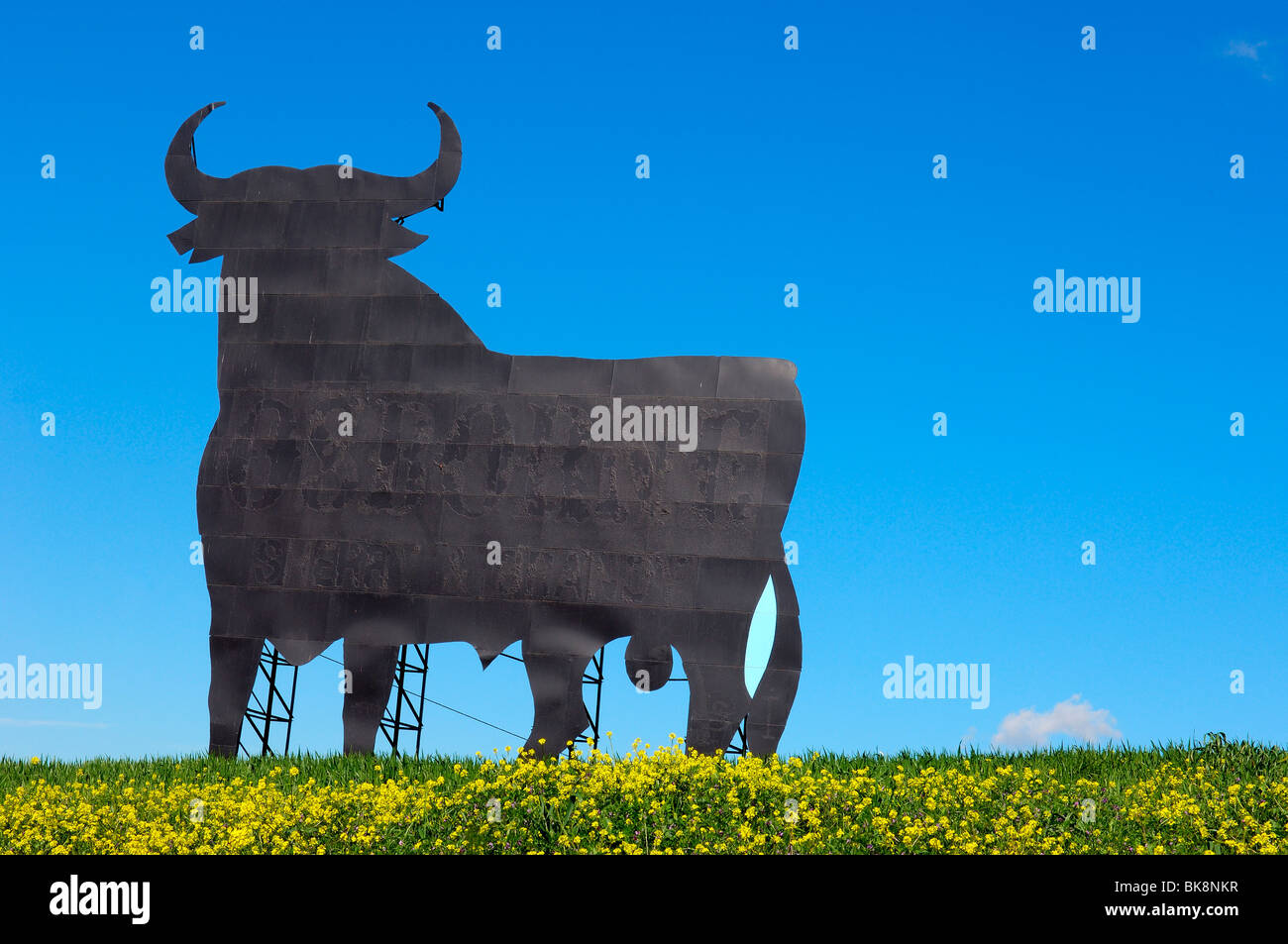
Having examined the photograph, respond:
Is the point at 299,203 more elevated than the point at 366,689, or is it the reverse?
the point at 299,203

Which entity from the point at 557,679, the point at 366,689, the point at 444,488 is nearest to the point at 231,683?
the point at 366,689

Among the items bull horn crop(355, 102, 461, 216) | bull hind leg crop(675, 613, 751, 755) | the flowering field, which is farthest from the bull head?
the flowering field

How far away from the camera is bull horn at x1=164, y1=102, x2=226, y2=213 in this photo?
59.7 ft

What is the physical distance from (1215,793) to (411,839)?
30.0 feet

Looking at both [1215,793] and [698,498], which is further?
[698,498]

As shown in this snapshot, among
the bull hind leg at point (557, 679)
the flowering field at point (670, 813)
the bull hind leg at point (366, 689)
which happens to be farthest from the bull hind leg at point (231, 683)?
the bull hind leg at point (557, 679)

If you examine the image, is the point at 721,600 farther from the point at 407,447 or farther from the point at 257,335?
the point at 257,335

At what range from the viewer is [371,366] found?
684 inches

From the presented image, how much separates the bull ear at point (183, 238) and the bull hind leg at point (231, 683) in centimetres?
556

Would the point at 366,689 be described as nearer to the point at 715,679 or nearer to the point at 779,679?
the point at 715,679

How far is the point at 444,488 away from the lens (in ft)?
55.3

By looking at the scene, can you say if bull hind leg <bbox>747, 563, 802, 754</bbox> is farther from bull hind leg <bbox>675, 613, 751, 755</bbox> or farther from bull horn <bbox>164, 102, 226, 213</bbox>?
bull horn <bbox>164, 102, 226, 213</bbox>

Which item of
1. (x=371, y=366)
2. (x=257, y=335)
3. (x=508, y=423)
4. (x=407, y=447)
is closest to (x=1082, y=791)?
(x=508, y=423)

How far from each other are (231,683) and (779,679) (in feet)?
24.7
